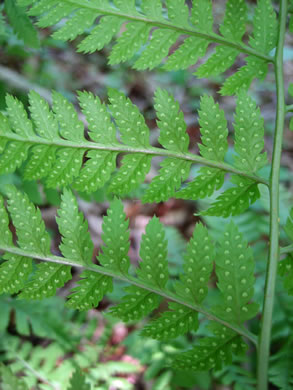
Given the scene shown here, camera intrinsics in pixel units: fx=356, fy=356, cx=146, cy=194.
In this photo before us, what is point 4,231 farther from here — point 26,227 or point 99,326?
point 99,326

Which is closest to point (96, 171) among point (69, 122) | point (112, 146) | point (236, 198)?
point (112, 146)

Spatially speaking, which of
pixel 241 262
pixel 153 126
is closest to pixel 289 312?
pixel 241 262

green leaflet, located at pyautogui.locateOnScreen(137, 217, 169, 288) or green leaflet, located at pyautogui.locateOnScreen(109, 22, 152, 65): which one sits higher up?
green leaflet, located at pyautogui.locateOnScreen(109, 22, 152, 65)

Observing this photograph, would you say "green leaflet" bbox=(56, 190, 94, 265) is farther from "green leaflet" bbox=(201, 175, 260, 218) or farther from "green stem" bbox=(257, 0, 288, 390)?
"green stem" bbox=(257, 0, 288, 390)

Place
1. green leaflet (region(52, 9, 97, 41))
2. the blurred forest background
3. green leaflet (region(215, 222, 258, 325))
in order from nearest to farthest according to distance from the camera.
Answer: green leaflet (region(215, 222, 258, 325)) < green leaflet (region(52, 9, 97, 41)) < the blurred forest background

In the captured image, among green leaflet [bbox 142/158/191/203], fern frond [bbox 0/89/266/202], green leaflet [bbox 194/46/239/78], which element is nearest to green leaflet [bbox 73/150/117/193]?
fern frond [bbox 0/89/266/202]

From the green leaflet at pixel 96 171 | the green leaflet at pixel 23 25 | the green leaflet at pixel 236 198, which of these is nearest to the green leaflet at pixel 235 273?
the green leaflet at pixel 236 198

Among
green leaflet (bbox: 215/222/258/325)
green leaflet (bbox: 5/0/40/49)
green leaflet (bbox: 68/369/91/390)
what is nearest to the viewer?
green leaflet (bbox: 68/369/91/390)
